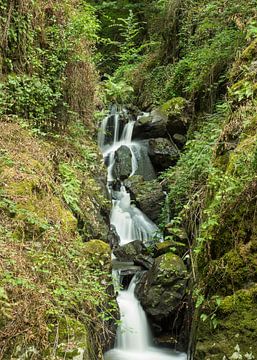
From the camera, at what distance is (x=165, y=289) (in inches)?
281

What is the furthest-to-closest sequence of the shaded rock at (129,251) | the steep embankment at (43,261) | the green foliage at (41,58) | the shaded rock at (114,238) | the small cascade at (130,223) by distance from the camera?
the small cascade at (130,223), the shaded rock at (114,238), the shaded rock at (129,251), the green foliage at (41,58), the steep embankment at (43,261)

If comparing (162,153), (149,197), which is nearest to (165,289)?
(149,197)

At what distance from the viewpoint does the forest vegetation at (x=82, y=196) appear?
3.33 meters

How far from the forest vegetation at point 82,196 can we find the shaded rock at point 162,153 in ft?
2.16

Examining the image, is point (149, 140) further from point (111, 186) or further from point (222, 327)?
point (222, 327)

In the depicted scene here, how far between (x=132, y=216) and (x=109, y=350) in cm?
451

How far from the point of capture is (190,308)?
6227 mm

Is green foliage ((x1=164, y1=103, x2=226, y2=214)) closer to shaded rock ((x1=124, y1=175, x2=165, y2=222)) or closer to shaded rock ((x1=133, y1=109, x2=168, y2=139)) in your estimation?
shaded rock ((x1=124, y1=175, x2=165, y2=222))

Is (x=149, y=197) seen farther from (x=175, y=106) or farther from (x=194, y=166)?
(x=194, y=166)

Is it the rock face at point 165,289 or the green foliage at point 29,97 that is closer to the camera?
the green foliage at point 29,97

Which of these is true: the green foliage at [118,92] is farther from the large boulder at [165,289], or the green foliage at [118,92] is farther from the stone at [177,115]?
the large boulder at [165,289]

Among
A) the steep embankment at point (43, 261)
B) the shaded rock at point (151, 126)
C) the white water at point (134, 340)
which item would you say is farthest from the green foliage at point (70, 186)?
the shaded rock at point (151, 126)

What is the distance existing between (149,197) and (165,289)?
3.89 metres

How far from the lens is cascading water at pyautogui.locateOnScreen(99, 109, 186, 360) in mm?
6723
